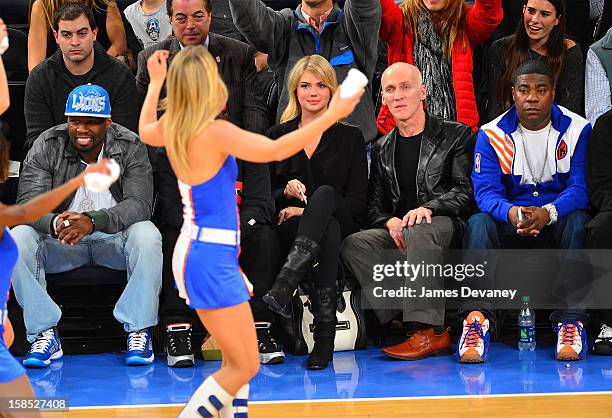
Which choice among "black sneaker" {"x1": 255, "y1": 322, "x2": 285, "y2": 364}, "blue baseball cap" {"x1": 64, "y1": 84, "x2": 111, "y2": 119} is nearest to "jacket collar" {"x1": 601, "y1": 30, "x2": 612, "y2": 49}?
"black sneaker" {"x1": 255, "y1": 322, "x2": 285, "y2": 364}

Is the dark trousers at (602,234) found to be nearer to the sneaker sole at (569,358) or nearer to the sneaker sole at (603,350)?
the sneaker sole at (603,350)

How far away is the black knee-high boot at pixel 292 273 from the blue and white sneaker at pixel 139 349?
794 millimetres

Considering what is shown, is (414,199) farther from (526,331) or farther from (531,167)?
(526,331)

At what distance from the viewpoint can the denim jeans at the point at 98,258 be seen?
20.3ft

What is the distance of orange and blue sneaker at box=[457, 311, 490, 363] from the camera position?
20.0 feet

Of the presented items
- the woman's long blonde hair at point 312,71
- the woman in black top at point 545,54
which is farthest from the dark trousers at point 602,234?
the woman's long blonde hair at point 312,71

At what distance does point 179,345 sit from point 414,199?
173 cm

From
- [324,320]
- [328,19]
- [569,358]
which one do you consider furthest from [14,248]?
[328,19]

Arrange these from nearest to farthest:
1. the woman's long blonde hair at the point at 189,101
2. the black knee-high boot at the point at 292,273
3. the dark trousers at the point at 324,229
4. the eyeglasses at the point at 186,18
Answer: the woman's long blonde hair at the point at 189,101 → the black knee-high boot at the point at 292,273 → the dark trousers at the point at 324,229 → the eyeglasses at the point at 186,18

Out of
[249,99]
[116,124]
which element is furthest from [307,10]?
[116,124]

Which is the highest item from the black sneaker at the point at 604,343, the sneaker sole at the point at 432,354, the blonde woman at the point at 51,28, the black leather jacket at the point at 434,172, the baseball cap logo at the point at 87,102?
the blonde woman at the point at 51,28

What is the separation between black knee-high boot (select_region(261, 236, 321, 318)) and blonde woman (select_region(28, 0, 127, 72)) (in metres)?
2.48

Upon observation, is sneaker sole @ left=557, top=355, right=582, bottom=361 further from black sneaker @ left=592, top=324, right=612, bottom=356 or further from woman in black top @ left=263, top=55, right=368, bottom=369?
woman in black top @ left=263, top=55, right=368, bottom=369

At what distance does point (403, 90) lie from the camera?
6.60 m
